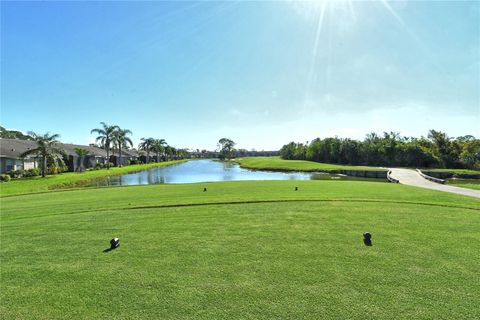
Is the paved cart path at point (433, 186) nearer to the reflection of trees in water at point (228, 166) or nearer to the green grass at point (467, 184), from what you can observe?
the green grass at point (467, 184)

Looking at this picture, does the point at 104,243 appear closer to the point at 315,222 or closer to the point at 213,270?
the point at 213,270

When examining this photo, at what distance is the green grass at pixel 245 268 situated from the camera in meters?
3.58

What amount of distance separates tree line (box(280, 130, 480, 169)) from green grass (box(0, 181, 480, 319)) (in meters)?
51.8

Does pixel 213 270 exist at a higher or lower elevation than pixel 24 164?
lower

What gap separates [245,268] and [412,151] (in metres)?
59.6

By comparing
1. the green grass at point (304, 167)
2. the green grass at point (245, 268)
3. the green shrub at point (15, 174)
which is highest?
the green shrub at point (15, 174)

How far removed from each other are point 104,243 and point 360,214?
7.88 m

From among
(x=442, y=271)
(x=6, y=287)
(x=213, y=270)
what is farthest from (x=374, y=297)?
(x=6, y=287)

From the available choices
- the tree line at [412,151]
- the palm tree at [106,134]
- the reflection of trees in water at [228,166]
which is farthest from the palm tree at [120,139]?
the tree line at [412,151]

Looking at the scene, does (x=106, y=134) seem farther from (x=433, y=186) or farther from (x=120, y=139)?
(x=433, y=186)

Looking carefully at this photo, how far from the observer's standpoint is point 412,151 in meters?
52.5

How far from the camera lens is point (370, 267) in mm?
4645

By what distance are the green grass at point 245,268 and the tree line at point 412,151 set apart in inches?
2040

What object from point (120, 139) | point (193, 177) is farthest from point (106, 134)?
point (193, 177)
